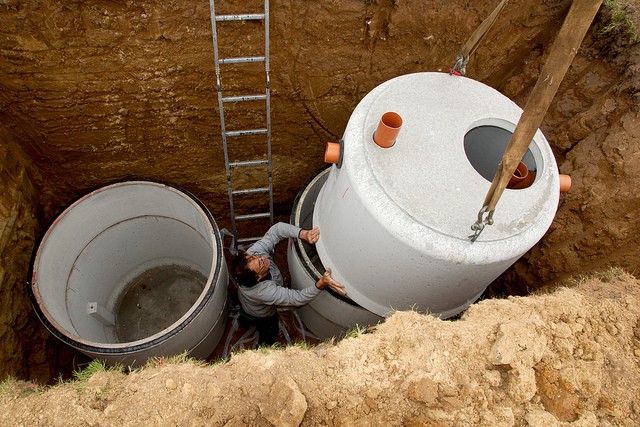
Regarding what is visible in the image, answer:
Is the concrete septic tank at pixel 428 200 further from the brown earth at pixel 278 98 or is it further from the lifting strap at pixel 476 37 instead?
the brown earth at pixel 278 98

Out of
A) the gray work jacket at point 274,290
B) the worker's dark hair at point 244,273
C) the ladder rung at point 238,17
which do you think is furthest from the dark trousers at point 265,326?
the ladder rung at point 238,17

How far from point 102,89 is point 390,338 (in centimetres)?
391

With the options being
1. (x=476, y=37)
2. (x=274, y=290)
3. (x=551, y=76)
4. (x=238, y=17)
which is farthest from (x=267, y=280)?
(x=551, y=76)

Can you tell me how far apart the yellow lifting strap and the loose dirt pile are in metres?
0.98

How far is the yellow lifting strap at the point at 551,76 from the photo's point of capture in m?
1.98

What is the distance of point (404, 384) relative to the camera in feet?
8.23

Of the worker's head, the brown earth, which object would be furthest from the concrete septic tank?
the worker's head

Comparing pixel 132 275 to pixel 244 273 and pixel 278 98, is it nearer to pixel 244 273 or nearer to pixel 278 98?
pixel 244 273

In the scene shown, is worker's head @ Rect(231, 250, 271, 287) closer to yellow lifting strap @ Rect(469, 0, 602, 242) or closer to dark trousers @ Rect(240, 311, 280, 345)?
dark trousers @ Rect(240, 311, 280, 345)

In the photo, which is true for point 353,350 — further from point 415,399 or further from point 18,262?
point 18,262

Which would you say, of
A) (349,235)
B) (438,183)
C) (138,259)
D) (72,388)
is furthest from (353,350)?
(138,259)

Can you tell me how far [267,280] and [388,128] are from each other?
215 centimetres

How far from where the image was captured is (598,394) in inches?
99.3

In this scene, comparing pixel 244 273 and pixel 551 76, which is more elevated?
pixel 551 76
